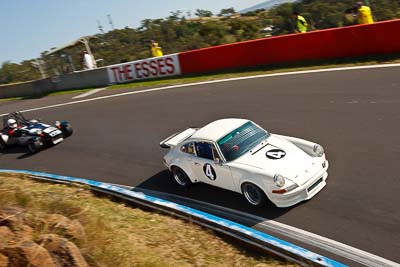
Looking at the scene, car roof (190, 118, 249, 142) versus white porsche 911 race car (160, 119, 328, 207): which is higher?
car roof (190, 118, 249, 142)

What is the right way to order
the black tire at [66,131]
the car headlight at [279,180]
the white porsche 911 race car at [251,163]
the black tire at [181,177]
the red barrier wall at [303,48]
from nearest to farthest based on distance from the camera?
the car headlight at [279,180]
the white porsche 911 race car at [251,163]
the black tire at [181,177]
the black tire at [66,131]
the red barrier wall at [303,48]

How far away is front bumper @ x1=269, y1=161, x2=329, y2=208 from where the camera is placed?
6707mm

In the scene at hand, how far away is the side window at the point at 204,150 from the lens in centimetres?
775

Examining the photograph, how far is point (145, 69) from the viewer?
22.2 m

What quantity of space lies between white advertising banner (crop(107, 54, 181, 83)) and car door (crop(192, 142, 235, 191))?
1368cm

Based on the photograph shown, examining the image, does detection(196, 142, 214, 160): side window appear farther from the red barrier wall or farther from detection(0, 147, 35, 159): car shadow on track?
the red barrier wall

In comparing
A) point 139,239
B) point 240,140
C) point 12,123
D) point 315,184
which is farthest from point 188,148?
point 12,123

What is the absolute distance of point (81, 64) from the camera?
25.5 m

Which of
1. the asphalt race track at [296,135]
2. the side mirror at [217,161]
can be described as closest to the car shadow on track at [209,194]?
the asphalt race track at [296,135]

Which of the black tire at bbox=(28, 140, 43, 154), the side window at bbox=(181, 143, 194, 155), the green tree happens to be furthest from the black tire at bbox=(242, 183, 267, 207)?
the green tree

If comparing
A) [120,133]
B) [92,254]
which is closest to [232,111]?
[120,133]

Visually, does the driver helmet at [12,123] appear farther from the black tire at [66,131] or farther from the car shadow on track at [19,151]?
the black tire at [66,131]

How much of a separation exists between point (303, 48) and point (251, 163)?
10994 mm

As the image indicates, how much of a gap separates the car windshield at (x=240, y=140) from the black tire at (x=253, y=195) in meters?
0.62
